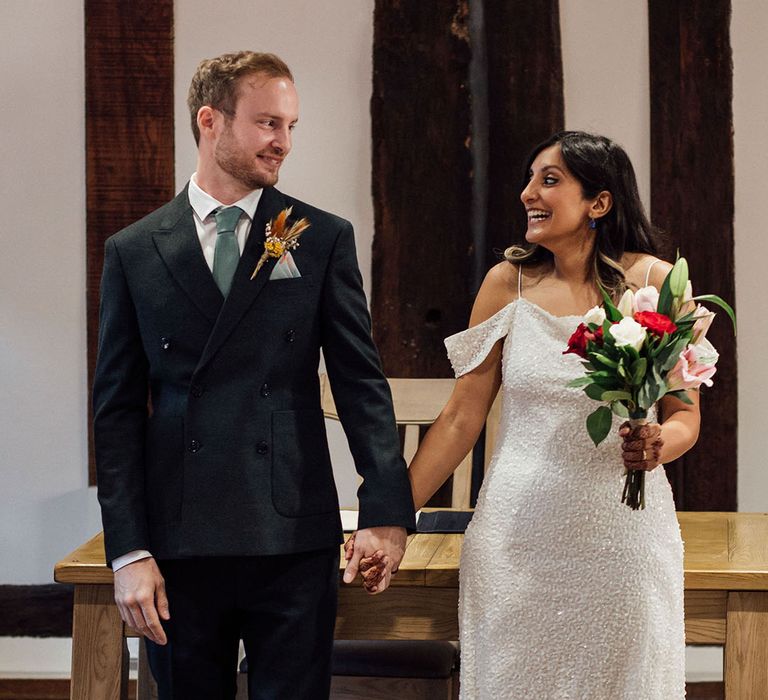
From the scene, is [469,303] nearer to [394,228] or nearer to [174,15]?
[394,228]

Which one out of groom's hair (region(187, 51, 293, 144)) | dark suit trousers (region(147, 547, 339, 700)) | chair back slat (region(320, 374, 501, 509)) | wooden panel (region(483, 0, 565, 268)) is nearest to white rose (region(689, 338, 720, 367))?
dark suit trousers (region(147, 547, 339, 700))

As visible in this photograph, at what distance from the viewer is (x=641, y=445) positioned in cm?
204

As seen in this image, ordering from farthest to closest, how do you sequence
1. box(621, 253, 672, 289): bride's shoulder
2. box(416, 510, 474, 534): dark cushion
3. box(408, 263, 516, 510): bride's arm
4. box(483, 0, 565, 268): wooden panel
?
box(483, 0, 565, 268): wooden panel, box(416, 510, 474, 534): dark cushion, box(408, 263, 516, 510): bride's arm, box(621, 253, 672, 289): bride's shoulder

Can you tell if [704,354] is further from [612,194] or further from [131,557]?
[131,557]

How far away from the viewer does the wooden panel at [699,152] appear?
390cm

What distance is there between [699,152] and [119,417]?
2.64 m

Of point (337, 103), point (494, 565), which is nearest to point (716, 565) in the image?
point (494, 565)

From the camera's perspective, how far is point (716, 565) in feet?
7.86

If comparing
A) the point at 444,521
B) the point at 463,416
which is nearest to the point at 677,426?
the point at 463,416

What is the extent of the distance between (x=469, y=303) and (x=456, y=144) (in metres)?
0.56

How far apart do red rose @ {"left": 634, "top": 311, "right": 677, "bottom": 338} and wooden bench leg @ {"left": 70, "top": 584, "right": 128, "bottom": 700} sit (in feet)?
4.17

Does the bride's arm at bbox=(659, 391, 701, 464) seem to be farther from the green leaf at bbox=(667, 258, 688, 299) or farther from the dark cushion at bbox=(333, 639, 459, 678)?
the dark cushion at bbox=(333, 639, 459, 678)

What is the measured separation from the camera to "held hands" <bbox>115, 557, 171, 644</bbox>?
188cm

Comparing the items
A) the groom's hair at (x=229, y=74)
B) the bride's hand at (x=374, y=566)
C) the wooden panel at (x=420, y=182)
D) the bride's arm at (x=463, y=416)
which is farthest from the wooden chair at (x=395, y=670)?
the groom's hair at (x=229, y=74)
